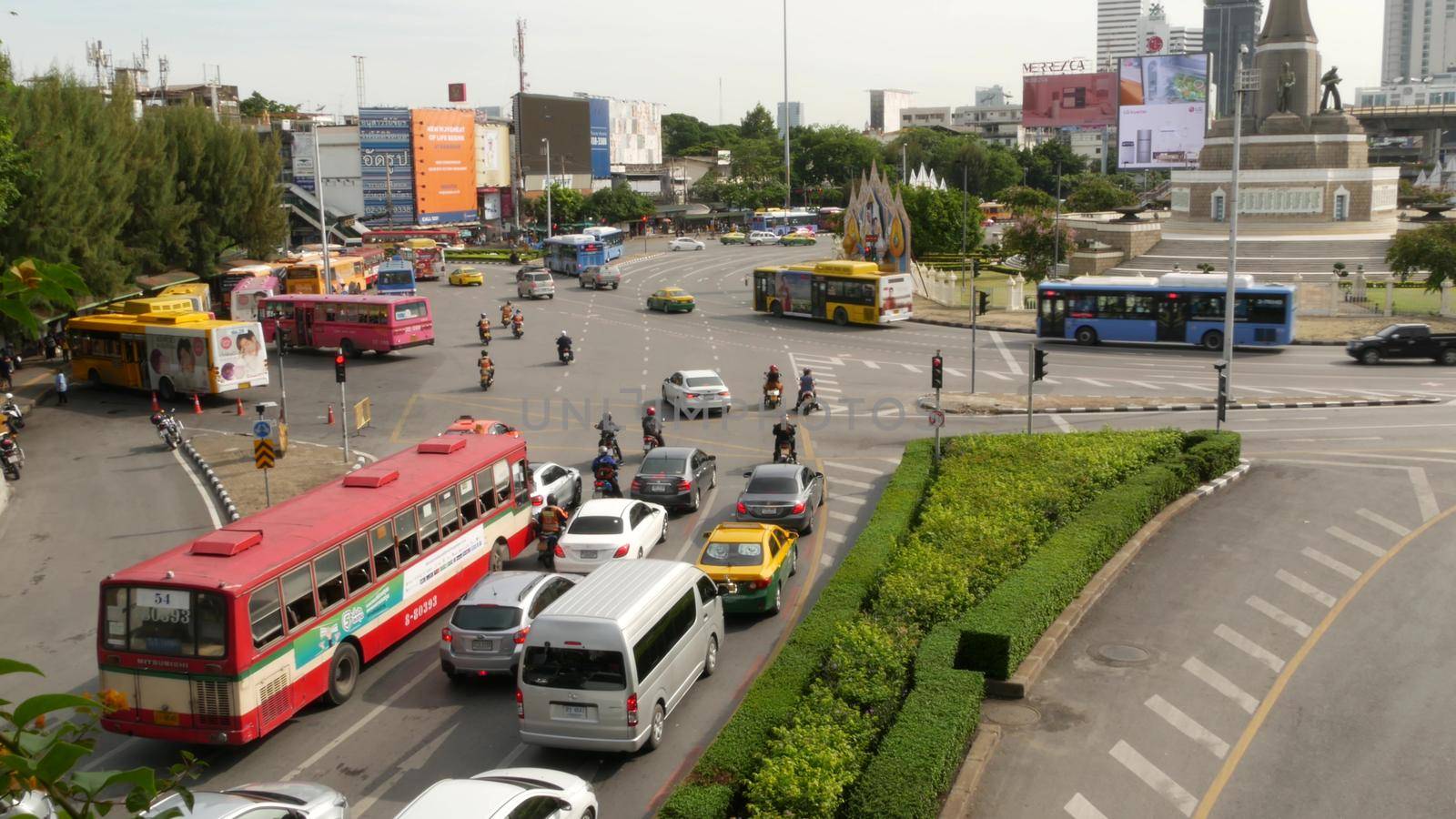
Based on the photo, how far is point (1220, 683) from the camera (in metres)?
16.0

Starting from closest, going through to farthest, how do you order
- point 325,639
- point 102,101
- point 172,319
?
Result: point 325,639, point 172,319, point 102,101

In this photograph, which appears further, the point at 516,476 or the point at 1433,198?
the point at 1433,198

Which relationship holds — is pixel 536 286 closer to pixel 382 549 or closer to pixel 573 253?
pixel 573 253

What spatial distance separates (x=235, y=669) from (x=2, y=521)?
57.3ft

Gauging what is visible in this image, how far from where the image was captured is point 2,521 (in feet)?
92.1

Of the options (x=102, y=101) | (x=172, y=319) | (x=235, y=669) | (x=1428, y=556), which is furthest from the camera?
(x=102, y=101)

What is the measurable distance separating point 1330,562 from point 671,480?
1246 cm

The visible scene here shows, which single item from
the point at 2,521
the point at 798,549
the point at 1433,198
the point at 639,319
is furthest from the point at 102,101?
the point at 1433,198

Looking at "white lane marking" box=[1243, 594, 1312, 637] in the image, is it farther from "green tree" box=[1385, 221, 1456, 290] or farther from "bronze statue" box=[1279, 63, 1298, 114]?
"bronze statue" box=[1279, 63, 1298, 114]

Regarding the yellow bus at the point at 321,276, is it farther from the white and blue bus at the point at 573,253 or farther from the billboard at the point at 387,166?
the billboard at the point at 387,166

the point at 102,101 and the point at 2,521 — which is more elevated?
the point at 102,101

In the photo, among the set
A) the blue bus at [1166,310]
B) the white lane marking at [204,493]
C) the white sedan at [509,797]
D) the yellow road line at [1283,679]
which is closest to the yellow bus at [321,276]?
the white lane marking at [204,493]

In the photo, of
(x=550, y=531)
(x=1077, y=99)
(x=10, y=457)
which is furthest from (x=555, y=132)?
(x=550, y=531)

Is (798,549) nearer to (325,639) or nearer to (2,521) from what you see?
(325,639)
